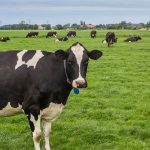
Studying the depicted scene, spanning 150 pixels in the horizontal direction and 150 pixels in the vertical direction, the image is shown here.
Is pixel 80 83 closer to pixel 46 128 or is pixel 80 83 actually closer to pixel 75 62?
pixel 75 62

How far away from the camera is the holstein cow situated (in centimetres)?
812

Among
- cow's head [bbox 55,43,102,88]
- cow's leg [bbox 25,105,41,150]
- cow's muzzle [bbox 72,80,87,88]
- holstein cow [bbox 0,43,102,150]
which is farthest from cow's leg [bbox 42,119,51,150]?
cow's muzzle [bbox 72,80,87,88]

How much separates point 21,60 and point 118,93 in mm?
7480

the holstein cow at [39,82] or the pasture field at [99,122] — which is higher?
the holstein cow at [39,82]

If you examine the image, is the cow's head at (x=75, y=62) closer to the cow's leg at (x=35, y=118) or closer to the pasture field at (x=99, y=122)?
the cow's leg at (x=35, y=118)

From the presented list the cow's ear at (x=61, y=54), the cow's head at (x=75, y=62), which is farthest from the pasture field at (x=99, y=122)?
the cow's ear at (x=61, y=54)

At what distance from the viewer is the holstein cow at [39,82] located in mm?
8117

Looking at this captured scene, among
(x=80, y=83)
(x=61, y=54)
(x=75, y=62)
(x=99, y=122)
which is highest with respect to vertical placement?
(x=61, y=54)

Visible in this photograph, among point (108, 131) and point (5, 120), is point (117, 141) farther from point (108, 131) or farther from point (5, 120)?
point (5, 120)

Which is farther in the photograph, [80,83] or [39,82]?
[39,82]

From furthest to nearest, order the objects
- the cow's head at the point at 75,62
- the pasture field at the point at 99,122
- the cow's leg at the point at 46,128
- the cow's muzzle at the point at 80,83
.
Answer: the pasture field at the point at 99,122 → the cow's leg at the point at 46,128 → the cow's head at the point at 75,62 → the cow's muzzle at the point at 80,83

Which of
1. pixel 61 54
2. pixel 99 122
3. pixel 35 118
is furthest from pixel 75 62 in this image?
pixel 99 122

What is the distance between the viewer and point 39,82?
824 cm

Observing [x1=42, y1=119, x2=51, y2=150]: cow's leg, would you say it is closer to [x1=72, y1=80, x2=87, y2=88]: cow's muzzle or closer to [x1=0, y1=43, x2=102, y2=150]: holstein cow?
[x1=0, y1=43, x2=102, y2=150]: holstein cow
